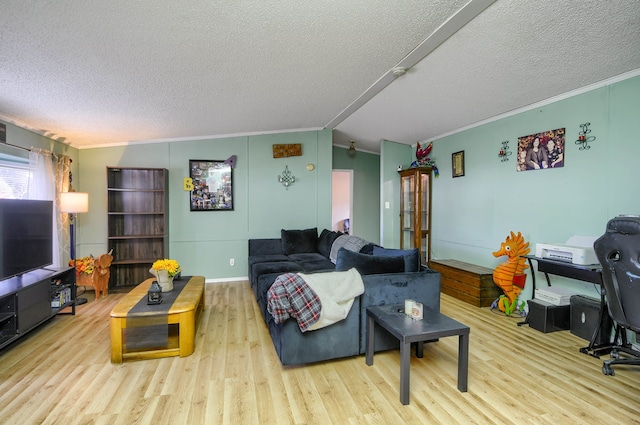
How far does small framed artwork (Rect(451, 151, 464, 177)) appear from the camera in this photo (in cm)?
470

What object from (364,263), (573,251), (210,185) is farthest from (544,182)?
(210,185)

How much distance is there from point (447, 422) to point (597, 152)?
2.86 metres

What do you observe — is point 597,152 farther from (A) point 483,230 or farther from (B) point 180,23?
(B) point 180,23

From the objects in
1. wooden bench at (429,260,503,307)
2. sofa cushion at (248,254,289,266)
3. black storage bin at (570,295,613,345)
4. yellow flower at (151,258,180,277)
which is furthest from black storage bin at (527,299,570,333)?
yellow flower at (151,258,180,277)

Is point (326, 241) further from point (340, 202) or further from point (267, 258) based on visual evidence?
point (340, 202)

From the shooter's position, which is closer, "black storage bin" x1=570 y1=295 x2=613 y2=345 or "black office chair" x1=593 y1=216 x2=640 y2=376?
"black office chair" x1=593 y1=216 x2=640 y2=376

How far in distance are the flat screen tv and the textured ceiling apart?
3.22 feet

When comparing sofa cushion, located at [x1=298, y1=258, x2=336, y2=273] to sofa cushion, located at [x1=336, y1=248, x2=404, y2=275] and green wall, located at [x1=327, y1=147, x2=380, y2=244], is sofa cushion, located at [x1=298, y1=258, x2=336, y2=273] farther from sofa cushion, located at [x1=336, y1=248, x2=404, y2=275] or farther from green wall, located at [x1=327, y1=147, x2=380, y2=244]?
green wall, located at [x1=327, y1=147, x2=380, y2=244]

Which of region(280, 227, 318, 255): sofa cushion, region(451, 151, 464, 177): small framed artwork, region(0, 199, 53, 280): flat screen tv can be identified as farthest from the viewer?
region(280, 227, 318, 255): sofa cushion

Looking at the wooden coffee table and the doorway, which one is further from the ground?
the doorway

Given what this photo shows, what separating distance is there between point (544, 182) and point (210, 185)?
453 centimetres

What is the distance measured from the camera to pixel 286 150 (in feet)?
17.3

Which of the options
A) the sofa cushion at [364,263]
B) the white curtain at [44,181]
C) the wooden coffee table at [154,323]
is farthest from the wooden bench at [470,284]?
the white curtain at [44,181]

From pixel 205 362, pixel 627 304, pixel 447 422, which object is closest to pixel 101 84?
pixel 205 362
